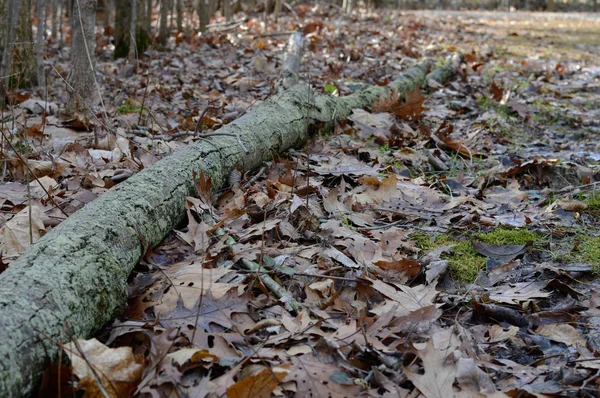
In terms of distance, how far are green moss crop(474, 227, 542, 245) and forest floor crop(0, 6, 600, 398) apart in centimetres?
1

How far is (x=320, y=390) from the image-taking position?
70.6 inches

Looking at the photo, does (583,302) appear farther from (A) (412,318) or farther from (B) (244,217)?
(B) (244,217)

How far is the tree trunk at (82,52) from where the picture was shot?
15.5ft

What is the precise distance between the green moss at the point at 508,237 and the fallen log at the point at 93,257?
5.35 ft

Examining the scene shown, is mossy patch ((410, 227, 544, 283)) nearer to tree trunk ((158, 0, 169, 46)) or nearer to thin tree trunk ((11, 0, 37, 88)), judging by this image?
thin tree trunk ((11, 0, 37, 88))

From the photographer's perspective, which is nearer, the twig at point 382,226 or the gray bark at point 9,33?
the twig at point 382,226

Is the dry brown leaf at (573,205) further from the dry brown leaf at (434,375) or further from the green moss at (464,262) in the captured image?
the dry brown leaf at (434,375)

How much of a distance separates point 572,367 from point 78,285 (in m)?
1.85

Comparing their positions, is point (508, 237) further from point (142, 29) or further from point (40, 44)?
point (142, 29)

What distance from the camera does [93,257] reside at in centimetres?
215

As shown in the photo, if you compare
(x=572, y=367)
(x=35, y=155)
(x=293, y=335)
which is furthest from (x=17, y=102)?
(x=572, y=367)

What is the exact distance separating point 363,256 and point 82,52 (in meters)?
3.61

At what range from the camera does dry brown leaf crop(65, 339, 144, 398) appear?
5.49 feet

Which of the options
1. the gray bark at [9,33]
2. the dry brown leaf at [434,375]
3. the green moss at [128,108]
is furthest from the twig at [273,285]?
the gray bark at [9,33]
